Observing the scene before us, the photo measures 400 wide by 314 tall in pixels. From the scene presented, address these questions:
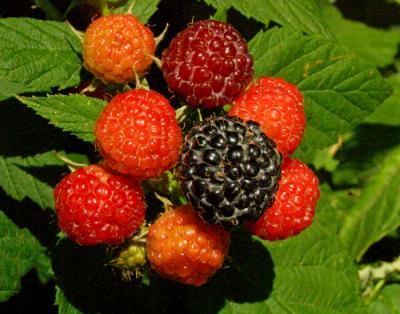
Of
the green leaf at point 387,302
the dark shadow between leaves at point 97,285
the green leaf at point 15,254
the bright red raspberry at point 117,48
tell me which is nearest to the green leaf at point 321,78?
the bright red raspberry at point 117,48

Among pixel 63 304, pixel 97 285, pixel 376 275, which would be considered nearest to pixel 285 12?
pixel 97 285

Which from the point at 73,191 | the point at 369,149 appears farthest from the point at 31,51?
the point at 369,149

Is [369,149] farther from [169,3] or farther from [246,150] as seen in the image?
[246,150]

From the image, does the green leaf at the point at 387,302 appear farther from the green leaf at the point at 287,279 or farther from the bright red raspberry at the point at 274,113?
the bright red raspberry at the point at 274,113

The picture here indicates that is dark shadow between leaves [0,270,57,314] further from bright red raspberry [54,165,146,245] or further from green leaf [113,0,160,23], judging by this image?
green leaf [113,0,160,23]

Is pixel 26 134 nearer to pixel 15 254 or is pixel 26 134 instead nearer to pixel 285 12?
pixel 15 254

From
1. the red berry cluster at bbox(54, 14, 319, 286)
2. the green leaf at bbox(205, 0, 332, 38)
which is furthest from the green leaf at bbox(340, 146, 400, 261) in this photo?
the red berry cluster at bbox(54, 14, 319, 286)

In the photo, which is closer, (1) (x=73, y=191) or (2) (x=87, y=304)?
(1) (x=73, y=191)

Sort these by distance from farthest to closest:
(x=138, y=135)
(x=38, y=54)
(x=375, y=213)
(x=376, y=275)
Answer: (x=376, y=275)
(x=375, y=213)
(x=38, y=54)
(x=138, y=135)
